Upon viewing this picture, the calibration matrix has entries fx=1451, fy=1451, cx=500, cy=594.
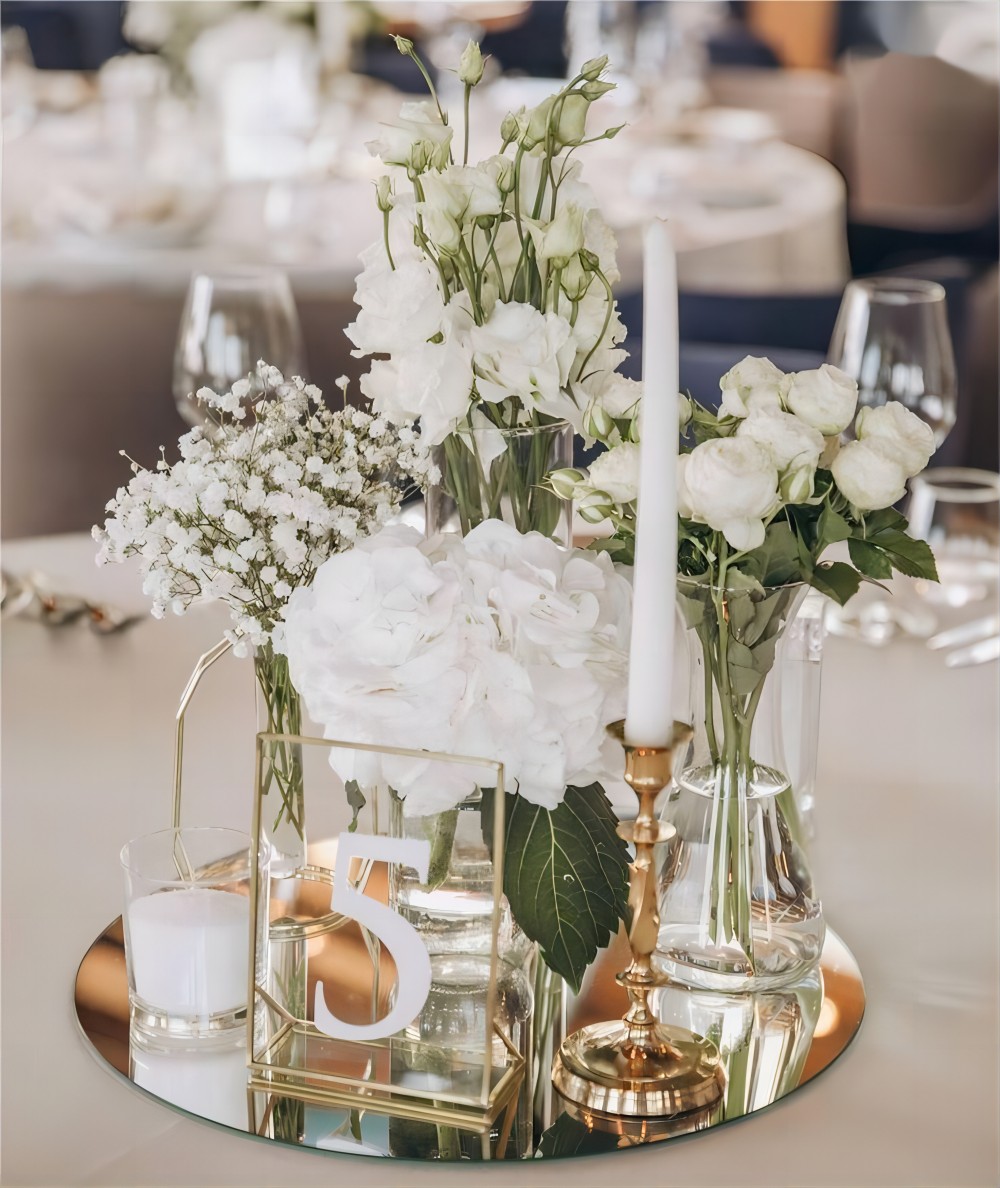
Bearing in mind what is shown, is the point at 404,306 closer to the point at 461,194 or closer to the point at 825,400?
the point at 461,194

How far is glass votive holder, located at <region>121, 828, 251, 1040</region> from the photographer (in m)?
0.69

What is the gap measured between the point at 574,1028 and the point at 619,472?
284 mm

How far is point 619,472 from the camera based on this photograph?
2.11ft

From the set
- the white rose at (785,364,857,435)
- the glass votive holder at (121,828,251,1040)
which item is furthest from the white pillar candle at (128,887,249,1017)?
the white rose at (785,364,857,435)

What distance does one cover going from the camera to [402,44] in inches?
29.0

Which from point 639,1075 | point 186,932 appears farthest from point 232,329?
point 639,1075

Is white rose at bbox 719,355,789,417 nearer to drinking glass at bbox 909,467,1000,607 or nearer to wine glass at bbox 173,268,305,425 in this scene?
drinking glass at bbox 909,467,1000,607

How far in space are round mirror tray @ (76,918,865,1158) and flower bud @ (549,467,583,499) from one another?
0.26m

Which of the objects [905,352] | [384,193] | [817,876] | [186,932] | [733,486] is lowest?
[817,876]

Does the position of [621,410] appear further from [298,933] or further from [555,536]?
[298,933]

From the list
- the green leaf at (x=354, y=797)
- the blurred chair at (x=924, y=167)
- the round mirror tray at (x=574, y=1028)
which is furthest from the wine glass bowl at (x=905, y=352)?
the blurred chair at (x=924, y=167)

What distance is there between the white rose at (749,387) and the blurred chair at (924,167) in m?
4.00

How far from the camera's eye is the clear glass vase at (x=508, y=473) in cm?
72

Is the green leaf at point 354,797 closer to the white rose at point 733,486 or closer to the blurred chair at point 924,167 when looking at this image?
the white rose at point 733,486
